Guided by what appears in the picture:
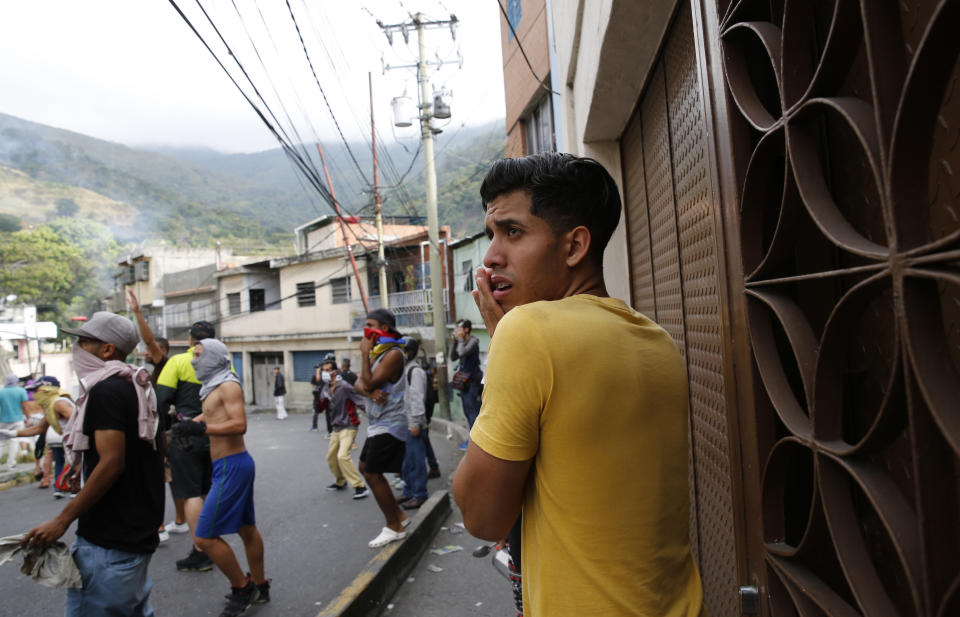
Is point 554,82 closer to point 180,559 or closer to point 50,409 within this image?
point 180,559

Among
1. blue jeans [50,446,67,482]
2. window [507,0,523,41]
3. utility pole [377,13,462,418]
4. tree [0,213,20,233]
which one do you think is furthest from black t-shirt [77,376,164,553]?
tree [0,213,20,233]

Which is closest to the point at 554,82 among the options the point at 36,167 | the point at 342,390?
the point at 342,390

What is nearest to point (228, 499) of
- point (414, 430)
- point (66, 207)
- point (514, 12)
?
point (414, 430)

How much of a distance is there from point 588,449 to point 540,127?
9122mm

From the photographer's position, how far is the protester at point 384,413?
491 cm

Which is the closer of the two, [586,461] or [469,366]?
[586,461]

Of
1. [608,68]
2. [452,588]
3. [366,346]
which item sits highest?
[608,68]

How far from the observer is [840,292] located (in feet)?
3.75

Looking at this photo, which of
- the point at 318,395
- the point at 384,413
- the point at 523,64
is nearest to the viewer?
the point at 384,413

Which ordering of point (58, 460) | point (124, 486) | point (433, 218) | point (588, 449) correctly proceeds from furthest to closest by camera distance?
point (433, 218) → point (58, 460) → point (124, 486) → point (588, 449)

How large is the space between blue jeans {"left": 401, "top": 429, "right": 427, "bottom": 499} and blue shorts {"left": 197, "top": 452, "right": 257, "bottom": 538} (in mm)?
2248

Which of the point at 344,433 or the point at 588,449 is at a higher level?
the point at 588,449

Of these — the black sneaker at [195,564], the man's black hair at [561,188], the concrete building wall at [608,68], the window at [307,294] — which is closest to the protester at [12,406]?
the black sneaker at [195,564]

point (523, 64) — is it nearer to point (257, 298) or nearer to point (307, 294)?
point (307, 294)
